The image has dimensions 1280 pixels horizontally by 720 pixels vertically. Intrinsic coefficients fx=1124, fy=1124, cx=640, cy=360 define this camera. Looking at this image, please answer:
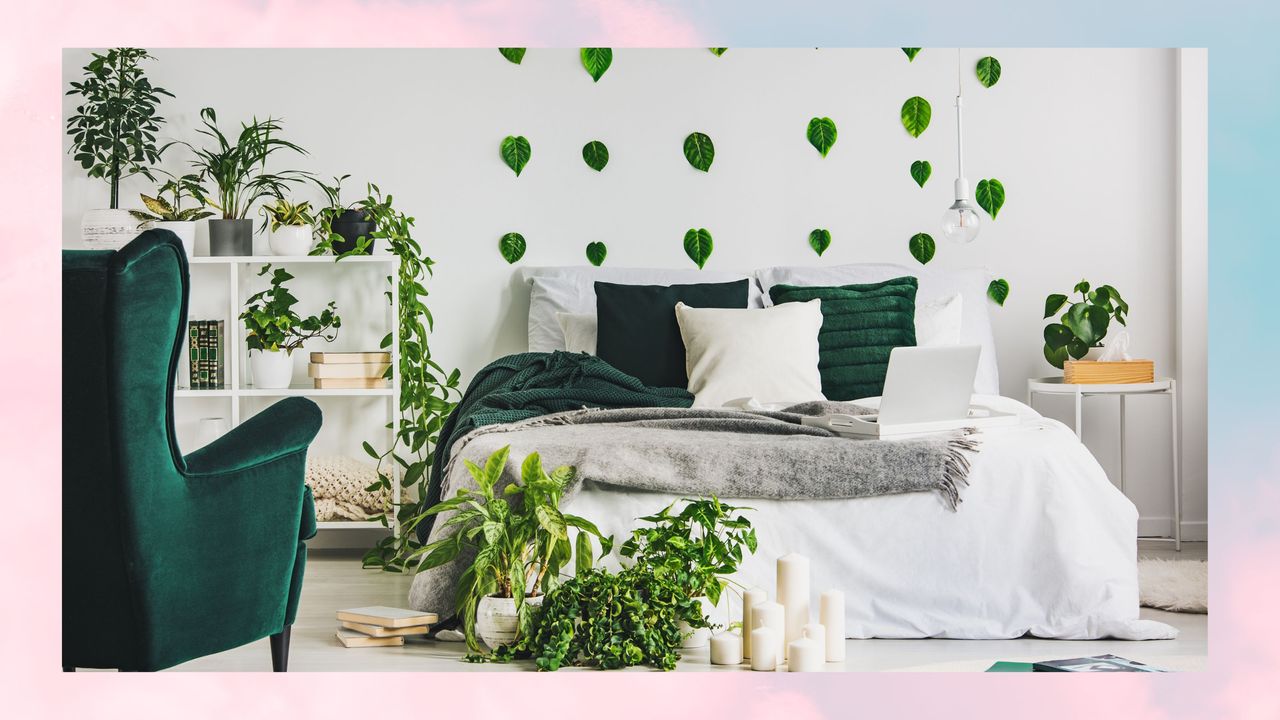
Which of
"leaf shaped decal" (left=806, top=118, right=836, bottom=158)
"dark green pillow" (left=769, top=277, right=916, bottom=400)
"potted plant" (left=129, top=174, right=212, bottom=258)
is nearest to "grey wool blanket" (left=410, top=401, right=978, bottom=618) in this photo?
"dark green pillow" (left=769, top=277, right=916, bottom=400)

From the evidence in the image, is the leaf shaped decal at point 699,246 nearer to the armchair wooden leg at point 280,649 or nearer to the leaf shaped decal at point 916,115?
the leaf shaped decal at point 916,115

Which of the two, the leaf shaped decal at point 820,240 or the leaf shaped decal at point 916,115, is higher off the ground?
the leaf shaped decal at point 916,115

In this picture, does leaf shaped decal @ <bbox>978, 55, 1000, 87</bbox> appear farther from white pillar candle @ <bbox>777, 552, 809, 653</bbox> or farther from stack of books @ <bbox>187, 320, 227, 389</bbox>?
stack of books @ <bbox>187, 320, 227, 389</bbox>

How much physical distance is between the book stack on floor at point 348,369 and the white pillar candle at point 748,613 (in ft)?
6.10

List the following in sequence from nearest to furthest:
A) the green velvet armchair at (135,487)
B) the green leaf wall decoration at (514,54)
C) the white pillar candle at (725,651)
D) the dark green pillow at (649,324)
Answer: the green velvet armchair at (135,487) → the white pillar candle at (725,651) → the dark green pillow at (649,324) → the green leaf wall decoration at (514,54)

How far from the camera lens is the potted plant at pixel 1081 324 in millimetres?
3924

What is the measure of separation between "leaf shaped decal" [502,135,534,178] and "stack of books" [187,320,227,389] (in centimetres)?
119

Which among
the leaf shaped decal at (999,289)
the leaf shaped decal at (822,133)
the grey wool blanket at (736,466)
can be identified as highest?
the leaf shaped decal at (822,133)

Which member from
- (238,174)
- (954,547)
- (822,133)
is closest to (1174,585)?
(954,547)

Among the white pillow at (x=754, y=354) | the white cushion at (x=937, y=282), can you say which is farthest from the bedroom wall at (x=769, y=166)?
the white pillow at (x=754, y=354)

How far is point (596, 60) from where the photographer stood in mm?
4227

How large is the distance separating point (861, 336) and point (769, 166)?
3.11 ft

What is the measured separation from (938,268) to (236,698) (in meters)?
3.19
